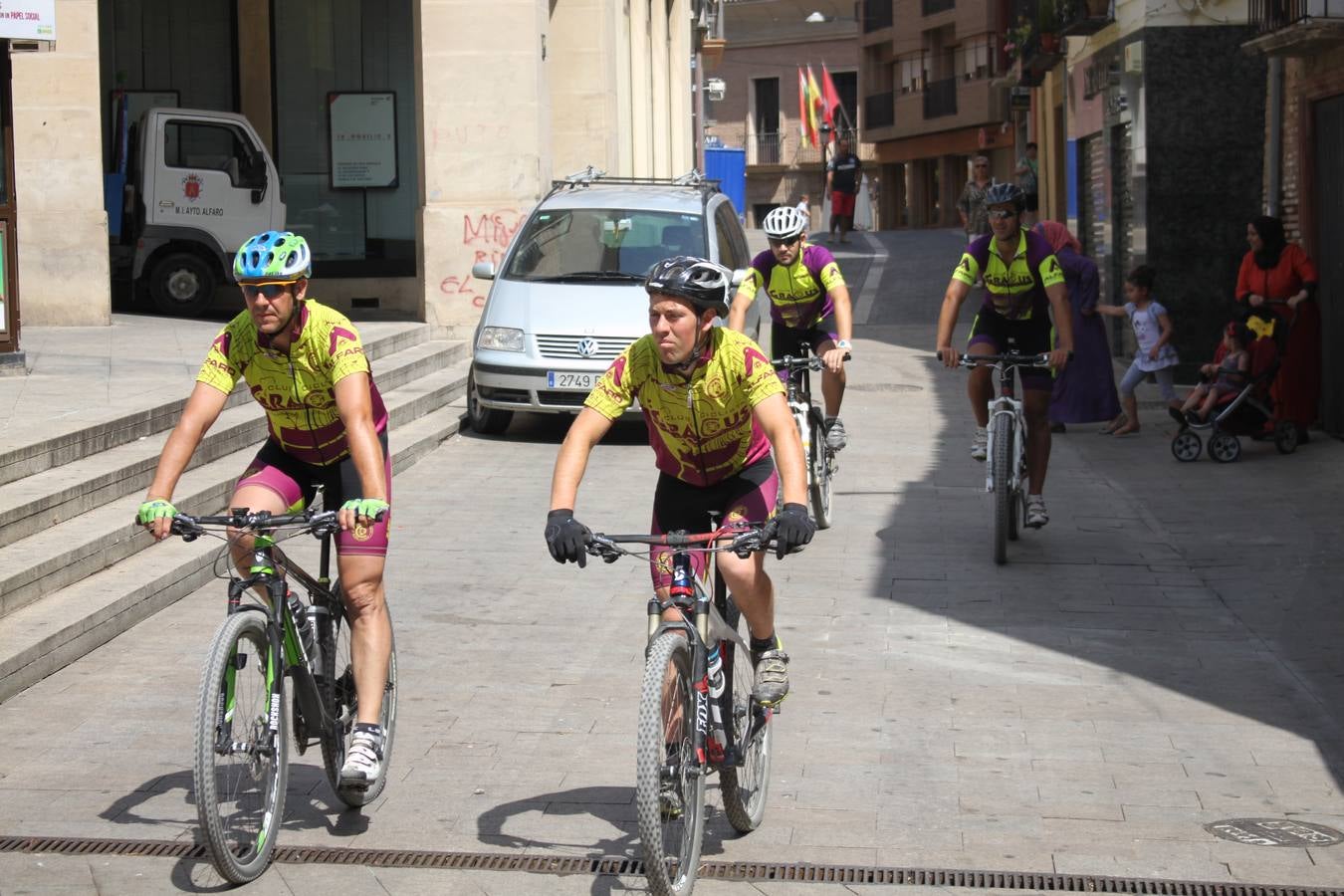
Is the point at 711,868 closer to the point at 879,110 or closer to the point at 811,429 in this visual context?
the point at 811,429

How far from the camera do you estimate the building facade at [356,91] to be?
57.6 feet

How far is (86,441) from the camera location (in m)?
10.1

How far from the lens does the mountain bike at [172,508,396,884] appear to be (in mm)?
4977

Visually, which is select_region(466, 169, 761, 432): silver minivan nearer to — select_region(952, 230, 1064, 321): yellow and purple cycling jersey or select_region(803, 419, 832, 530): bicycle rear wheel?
select_region(803, 419, 832, 530): bicycle rear wheel

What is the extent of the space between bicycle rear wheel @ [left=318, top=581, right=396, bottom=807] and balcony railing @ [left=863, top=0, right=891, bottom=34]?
6084 centimetres

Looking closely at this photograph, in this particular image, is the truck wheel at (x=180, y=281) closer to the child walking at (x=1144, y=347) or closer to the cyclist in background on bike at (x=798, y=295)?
the child walking at (x=1144, y=347)

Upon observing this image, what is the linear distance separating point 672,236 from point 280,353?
10053 millimetres

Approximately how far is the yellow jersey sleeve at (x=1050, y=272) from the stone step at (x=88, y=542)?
4.57 meters

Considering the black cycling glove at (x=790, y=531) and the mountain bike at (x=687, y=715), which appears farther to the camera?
the black cycling glove at (x=790, y=531)

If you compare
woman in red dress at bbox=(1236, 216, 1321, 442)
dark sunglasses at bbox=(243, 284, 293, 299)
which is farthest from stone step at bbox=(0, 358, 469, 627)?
woman in red dress at bbox=(1236, 216, 1321, 442)

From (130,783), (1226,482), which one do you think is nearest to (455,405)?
(1226,482)

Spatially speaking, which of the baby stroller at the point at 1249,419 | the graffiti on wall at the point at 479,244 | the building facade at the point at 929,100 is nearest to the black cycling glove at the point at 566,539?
the baby stroller at the point at 1249,419

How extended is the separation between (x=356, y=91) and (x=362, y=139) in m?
0.63

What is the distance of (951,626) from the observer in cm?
860
